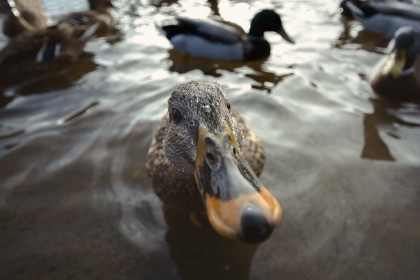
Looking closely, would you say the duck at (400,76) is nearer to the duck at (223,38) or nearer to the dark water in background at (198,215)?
the dark water in background at (198,215)

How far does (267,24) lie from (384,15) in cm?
262

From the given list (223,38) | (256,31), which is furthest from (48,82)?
(256,31)

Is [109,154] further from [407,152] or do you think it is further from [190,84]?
[407,152]

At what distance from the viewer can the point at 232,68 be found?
18.5 feet

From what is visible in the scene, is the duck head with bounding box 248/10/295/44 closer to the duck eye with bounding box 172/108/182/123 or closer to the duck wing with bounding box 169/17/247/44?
the duck wing with bounding box 169/17/247/44

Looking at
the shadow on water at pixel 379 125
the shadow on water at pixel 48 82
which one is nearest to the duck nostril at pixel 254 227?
the shadow on water at pixel 379 125

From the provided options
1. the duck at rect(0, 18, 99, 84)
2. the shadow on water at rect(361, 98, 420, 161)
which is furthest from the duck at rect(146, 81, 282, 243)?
the duck at rect(0, 18, 99, 84)

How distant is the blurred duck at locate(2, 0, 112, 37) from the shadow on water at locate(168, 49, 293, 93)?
1.99 metres

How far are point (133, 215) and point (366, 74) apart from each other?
409cm

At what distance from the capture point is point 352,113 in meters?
4.08

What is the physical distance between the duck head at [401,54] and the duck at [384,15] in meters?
2.33

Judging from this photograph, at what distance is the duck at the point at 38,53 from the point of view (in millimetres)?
5254

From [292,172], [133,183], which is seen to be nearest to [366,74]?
[292,172]

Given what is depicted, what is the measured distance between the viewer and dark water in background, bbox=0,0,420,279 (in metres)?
2.44
